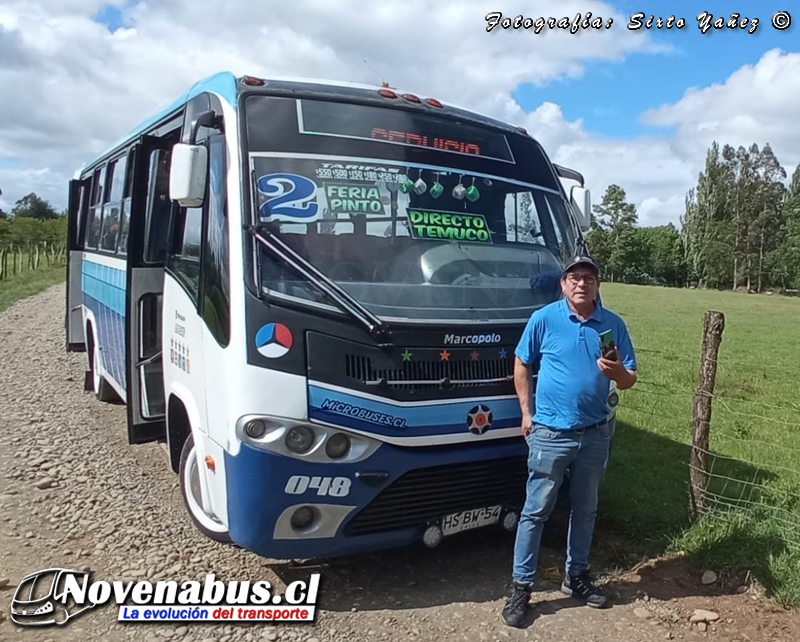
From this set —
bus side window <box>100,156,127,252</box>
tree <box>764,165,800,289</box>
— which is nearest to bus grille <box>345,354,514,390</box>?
bus side window <box>100,156,127,252</box>

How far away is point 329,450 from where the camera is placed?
402 cm

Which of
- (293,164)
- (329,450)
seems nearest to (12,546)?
(329,450)

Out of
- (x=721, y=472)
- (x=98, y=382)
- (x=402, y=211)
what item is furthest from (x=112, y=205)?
(x=721, y=472)

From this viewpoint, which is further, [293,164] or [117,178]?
[117,178]

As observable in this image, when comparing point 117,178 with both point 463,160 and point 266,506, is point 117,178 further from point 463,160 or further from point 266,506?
point 266,506

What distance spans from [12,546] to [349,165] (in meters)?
3.41

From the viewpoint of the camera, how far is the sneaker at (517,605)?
425 centimetres

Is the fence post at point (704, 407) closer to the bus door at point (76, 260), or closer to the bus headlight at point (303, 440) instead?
the bus headlight at point (303, 440)

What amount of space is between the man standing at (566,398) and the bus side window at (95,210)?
6.51 metres

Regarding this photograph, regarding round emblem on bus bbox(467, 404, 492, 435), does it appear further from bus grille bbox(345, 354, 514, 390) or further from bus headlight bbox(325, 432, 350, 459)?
bus headlight bbox(325, 432, 350, 459)

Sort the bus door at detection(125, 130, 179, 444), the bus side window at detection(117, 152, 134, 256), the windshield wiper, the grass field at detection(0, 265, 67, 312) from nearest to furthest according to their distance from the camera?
the windshield wiper < the bus door at detection(125, 130, 179, 444) < the bus side window at detection(117, 152, 134, 256) < the grass field at detection(0, 265, 67, 312)

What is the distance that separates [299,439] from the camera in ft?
13.0

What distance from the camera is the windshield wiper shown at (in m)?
4.14

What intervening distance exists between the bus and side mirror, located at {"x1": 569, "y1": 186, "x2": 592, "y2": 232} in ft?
0.85
